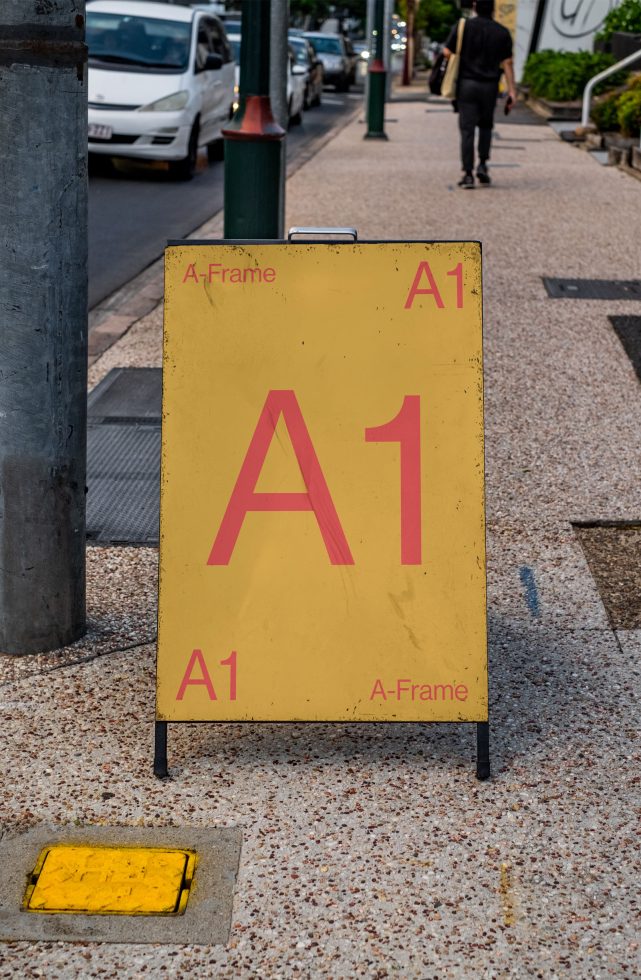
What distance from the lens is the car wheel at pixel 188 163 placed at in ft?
55.3

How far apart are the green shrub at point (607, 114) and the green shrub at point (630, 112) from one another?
1109 millimetres

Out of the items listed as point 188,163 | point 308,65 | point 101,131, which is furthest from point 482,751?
point 308,65

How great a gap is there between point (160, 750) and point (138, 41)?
607 inches

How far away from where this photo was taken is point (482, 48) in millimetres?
14508

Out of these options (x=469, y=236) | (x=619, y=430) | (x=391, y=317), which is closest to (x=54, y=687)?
(x=391, y=317)

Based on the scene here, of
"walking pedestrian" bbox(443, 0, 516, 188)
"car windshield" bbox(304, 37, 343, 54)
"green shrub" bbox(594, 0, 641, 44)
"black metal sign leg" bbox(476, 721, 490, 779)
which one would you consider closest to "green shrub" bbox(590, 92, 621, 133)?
"walking pedestrian" bbox(443, 0, 516, 188)

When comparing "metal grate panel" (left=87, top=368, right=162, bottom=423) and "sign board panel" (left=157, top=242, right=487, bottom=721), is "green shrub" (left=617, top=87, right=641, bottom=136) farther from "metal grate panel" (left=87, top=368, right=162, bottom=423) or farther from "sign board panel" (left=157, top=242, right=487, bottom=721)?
"sign board panel" (left=157, top=242, right=487, bottom=721)

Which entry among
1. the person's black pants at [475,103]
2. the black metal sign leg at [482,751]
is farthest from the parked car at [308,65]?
the black metal sign leg at [482,751]

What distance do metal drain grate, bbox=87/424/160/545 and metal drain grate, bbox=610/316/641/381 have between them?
2.72 meters

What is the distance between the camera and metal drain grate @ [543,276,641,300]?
9613mm

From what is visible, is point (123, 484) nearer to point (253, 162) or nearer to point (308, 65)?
point (253, 162)

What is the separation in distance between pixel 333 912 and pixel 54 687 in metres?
1.28

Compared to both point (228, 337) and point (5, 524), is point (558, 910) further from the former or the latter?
point (5, 524)

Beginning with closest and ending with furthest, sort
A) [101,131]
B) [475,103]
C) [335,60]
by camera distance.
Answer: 1. [475,103]
2. [101,131]
3. [335,60]
